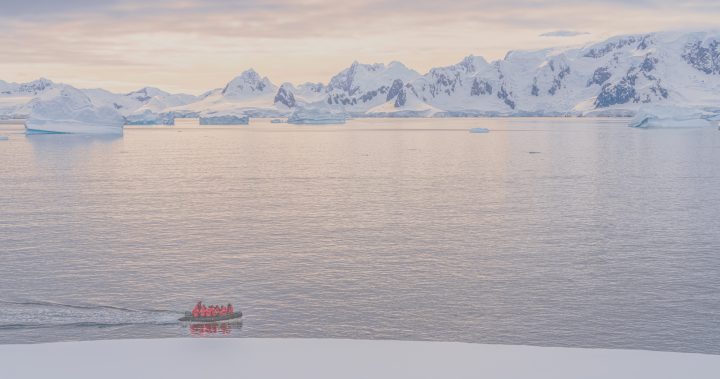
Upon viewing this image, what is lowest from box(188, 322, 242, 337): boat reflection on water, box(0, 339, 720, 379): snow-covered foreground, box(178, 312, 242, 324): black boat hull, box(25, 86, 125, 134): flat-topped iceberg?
box(188, 322, 242, 337): boat reflection on water

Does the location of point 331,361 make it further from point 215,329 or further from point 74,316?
point 74,316

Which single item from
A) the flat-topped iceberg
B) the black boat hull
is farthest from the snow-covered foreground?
the flat-topped iceberg

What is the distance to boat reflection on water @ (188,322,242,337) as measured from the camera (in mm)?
32719

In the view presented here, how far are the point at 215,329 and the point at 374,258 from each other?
1400 centimetres

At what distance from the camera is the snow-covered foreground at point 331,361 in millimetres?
21922

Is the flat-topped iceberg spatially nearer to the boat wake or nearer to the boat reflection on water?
the boat wake

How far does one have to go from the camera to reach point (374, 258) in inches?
1774

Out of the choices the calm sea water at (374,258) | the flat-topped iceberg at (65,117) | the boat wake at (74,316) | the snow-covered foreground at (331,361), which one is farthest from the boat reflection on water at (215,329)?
the flat-topped iceberg at (65,117)

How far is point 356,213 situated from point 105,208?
807 inches

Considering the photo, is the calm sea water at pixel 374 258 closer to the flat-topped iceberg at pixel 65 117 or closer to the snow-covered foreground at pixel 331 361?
the snow-covered foreground at pixel 331 361

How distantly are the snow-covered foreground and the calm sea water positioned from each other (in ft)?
20.3

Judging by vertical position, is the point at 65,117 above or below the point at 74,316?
above

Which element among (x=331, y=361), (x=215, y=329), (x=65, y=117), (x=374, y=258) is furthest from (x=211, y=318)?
(x=65, y=117)

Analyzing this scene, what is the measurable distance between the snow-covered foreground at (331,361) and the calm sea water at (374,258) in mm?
6183
